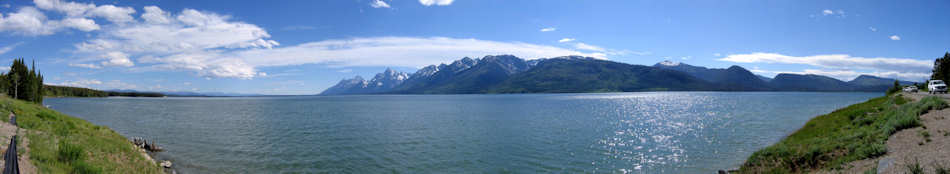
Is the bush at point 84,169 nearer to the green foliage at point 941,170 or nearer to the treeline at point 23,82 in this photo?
the green foliage at point 941,170

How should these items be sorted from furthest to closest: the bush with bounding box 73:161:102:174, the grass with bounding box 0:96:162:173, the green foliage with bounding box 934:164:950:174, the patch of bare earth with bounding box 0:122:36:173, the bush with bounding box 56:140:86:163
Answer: the bush with bounding box 56:140:86:163 < the bush with bounding box 73:161:102:174 < the grass with bounding box 0:96:162:173 < the patch of bare earth with bounding box 0:122:36:173 < the green foliage with bounding box 934:164:950:174

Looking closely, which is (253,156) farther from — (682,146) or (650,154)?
(682,146)

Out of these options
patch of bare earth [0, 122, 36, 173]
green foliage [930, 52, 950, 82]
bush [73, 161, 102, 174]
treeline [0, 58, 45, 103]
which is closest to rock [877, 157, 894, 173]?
patch of bare earth [0, 122, 36, 173]

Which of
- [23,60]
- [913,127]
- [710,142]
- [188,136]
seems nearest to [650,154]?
[710,142]

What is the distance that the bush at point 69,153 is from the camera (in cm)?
1920

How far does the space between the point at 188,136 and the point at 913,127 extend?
73151mm

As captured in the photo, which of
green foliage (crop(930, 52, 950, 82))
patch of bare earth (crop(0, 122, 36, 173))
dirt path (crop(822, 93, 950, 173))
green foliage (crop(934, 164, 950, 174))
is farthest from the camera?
green foliage (crop(930, 52, 950, 82))

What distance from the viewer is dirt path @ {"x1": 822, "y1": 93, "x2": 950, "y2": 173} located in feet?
51.2

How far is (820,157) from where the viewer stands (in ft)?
74.2

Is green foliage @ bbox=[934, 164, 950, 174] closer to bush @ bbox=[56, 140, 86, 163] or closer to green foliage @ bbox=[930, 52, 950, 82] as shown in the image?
bush @ bbox=[56, 140, 86, 163]

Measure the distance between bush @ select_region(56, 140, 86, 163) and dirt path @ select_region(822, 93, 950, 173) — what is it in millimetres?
37709

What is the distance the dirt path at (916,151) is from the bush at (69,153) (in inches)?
1485

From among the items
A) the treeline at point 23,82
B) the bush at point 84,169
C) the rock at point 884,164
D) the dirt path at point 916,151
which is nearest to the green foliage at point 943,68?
the dirt path at point 916,151

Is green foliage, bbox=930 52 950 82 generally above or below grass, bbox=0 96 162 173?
above
